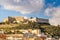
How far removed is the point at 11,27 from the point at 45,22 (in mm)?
6711

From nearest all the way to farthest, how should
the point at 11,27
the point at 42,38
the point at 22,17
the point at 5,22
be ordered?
the point at 42,38 → the point at 11,27 → the point at 5,22 → the point at 22,17

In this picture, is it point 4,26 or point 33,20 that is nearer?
point 4,26

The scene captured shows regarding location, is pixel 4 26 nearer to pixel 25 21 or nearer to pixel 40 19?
pixel 25 21

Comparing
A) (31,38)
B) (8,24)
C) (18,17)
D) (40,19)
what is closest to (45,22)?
(40,19)

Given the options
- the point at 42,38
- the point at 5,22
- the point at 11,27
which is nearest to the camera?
the point at 42,38

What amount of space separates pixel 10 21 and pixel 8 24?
7.68 feet

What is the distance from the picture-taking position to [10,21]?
118ft

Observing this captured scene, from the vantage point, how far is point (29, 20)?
36.0 meters

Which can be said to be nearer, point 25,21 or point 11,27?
Answer: point 11,27

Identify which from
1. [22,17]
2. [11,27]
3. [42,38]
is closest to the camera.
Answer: [42,38]

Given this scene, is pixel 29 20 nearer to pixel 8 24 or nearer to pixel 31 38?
pixel 8 24

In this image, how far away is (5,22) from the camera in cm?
3469

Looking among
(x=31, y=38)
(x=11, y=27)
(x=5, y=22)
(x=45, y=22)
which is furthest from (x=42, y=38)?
(x=45, y=22)

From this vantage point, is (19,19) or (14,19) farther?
(14,19)
